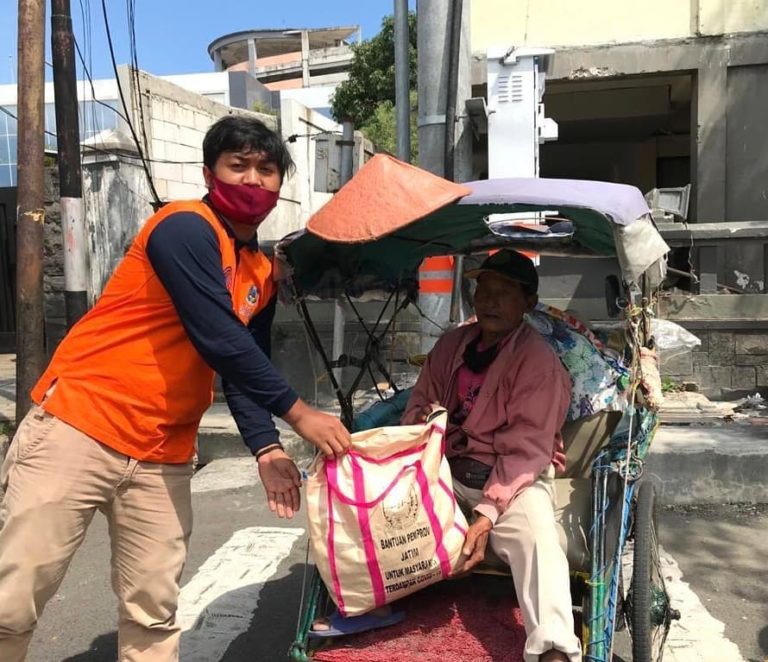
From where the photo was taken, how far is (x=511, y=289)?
9.71ft

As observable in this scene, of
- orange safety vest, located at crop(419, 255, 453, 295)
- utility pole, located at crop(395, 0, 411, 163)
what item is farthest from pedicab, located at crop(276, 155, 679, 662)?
utility pole, located at crop(395, 0, 411, 163)

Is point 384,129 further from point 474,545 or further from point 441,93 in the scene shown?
point 474,545

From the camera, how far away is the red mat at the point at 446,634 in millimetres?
2320

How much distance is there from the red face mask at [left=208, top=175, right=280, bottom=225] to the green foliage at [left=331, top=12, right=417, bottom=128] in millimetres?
19327

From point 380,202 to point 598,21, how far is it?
791 centimetres

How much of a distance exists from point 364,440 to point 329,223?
0.67m

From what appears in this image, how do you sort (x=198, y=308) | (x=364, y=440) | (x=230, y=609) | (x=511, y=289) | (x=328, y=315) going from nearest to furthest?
(x=198, y=308)
(x=364, y=440)
(x=511, y=289)
(x=230, y=609)
(x=328, y=315)

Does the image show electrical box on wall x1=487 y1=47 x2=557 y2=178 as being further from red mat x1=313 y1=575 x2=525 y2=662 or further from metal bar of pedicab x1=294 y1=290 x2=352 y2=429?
red mat x1=313 y1=575 x2=525 y2=662

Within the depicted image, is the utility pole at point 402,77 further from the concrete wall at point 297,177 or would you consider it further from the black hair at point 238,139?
the concrete wall at point 297,177

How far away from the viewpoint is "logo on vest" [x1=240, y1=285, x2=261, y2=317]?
7.57ft

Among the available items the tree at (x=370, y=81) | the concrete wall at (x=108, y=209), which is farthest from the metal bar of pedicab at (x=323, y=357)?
the tree at (x=370, y=81)

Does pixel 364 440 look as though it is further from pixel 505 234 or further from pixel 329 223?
pixel 505 234

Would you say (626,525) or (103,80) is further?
(103,80)

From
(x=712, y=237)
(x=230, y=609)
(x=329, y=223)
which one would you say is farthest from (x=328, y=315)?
(x=329, y=223)
